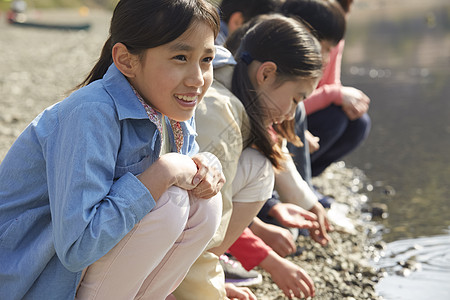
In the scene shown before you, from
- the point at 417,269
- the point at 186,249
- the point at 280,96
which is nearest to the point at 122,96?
the point at 186,249

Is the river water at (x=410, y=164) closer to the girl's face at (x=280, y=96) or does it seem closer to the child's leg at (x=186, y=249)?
the girl's face at (x=280, y=96)

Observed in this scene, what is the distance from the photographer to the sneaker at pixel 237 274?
7.59ft

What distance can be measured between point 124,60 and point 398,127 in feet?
13.1

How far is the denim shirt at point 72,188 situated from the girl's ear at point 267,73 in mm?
669

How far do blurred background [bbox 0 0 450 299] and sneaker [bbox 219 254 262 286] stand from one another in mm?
472

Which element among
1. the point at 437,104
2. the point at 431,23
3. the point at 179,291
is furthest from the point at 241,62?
the point at 431,23

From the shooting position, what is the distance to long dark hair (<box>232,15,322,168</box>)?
2182 mm

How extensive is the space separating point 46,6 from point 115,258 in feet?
175

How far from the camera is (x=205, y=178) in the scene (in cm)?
170

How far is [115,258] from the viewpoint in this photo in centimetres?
158

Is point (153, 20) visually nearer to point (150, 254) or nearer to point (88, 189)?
point (88, 189)

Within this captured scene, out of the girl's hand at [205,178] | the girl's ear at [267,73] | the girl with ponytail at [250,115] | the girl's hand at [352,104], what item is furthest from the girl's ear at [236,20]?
the girl's hand at [205,178]

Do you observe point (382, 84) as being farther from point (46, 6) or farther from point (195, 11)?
point (46, 6)

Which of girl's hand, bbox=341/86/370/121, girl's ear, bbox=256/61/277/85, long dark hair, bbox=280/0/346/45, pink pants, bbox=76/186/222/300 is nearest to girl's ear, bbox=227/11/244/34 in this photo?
long dark hair, bbox=280/0/346/45
